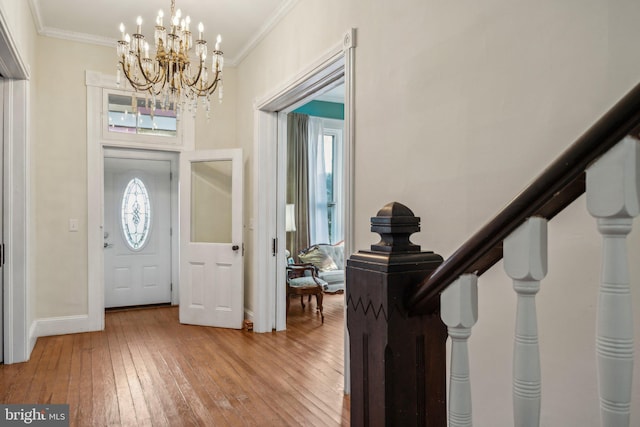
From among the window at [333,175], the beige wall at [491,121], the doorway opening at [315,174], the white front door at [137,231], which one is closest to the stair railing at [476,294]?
the beige wall at [491,121]

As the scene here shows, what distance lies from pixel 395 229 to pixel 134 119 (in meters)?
4.59

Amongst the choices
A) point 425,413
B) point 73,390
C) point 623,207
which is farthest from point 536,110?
point 73,390

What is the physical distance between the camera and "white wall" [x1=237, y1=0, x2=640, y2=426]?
139 cm

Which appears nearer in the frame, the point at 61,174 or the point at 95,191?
the point at 61,174

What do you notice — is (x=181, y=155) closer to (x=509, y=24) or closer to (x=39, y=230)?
(x=39, y=230)

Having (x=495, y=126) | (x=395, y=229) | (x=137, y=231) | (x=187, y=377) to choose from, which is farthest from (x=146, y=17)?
(x=395, y=229)

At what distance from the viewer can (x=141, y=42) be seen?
2.93 m

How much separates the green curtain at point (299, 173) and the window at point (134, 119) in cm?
212

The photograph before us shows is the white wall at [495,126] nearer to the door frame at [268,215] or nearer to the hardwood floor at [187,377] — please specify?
the hardwood floor at [187,377]

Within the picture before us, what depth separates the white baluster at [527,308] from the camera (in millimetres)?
707

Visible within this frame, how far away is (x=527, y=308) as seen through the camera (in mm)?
732

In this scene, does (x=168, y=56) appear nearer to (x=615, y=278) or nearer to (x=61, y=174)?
(x=61, y=174)

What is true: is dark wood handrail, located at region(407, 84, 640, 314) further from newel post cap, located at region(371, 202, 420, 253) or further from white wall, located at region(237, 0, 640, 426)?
white wall, located at region(237, 0, 640, 426)

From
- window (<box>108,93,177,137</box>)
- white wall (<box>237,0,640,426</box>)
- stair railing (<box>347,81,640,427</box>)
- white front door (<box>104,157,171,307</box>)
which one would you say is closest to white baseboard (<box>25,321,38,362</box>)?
white front door (<box>104,157,171,307</box>)
